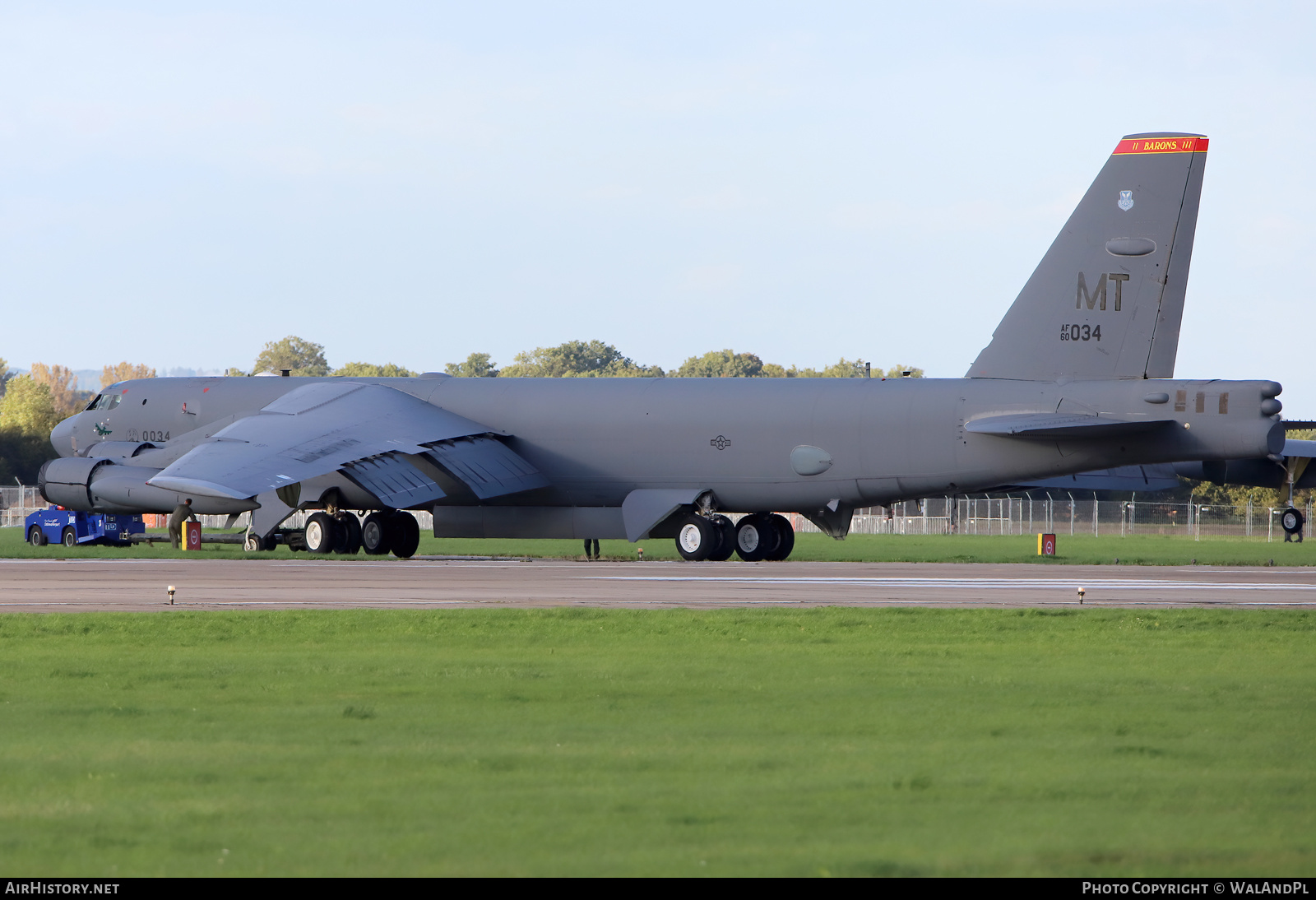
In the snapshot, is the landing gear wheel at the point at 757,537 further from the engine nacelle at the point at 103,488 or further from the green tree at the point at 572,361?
the green tree at the point at 572,361

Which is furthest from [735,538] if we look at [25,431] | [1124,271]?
[25,431]

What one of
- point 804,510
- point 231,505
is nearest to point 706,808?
point 231,505

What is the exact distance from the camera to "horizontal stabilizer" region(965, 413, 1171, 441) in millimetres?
28828

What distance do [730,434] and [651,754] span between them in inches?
972

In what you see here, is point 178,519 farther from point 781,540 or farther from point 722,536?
point 781,540

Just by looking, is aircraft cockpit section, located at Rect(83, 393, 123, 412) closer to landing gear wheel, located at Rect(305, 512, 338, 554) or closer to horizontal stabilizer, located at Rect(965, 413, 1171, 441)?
landing gear wheel, located at Rect(305, 512, 338, 554)

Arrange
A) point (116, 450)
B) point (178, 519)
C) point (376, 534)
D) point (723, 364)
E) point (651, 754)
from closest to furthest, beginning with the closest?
point (651, 754) → point (376, 534) → point (116, 450) → point (178, 519) → point (723, 364)

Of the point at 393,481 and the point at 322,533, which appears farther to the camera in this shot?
the point at 322,533

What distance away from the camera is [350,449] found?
103ft

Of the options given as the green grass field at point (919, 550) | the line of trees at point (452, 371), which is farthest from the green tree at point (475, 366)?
the green grass field at point (919, 550)

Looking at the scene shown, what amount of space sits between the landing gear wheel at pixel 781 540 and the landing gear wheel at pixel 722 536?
1314 millimetres

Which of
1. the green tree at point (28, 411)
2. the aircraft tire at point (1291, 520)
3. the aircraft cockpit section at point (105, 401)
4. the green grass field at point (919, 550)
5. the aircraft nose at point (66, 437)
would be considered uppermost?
the green tree at point (28, 411)

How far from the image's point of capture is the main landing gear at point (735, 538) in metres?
33.5

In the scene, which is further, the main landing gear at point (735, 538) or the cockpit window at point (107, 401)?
the cockpit window at point (107, 401)
